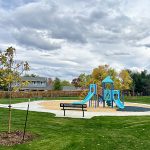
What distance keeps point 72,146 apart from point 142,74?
8190cm

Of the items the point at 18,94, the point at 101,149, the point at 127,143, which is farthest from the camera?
the point at 18,94

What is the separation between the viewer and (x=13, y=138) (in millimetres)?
12188

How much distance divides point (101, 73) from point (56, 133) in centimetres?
6470

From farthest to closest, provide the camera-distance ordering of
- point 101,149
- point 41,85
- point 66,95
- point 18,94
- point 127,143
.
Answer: point 41,85 < point 66,95 < point 18,94 < point 127,143 < point 101,149

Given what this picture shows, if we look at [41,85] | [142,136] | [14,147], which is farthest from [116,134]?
[41,85]

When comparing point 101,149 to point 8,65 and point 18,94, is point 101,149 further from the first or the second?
point 18,94

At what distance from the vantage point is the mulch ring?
1154 centimetres

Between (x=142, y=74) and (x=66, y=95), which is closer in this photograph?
(x=66, y=95)

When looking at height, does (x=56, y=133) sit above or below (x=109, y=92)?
below

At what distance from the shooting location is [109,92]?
36.0 m

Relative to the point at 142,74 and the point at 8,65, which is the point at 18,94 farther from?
the point at 8,65

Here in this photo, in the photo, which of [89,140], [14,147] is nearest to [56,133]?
[89,140]

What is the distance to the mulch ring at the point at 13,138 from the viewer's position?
11.5 meters

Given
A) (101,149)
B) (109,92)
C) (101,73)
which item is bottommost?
(101,149)
